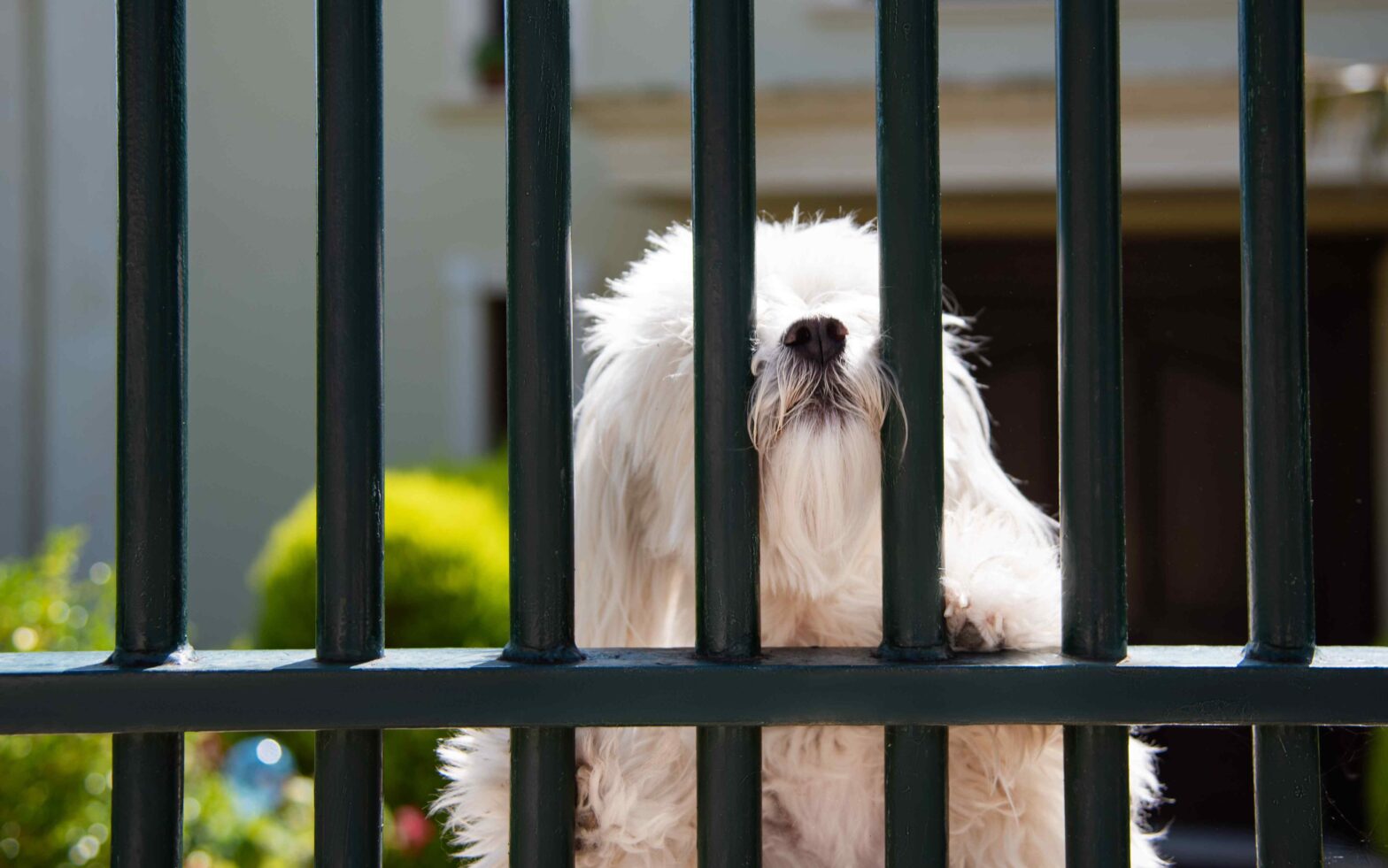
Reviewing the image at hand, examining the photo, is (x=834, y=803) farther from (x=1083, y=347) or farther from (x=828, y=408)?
(x=1083, y=347)

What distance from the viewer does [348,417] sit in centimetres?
81

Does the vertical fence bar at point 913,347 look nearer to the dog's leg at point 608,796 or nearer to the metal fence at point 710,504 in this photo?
the metal fence at point 710,504

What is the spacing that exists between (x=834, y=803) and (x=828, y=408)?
0.45 metres

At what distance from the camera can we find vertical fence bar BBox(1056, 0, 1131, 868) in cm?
79

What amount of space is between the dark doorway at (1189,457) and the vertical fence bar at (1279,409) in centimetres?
17

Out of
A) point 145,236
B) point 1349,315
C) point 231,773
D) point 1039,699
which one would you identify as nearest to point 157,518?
point 145,236

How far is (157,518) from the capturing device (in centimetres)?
80

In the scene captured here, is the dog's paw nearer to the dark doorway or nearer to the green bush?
the dark doorway

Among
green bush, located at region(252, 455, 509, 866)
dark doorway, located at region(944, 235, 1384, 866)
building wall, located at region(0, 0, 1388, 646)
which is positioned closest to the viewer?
dark doorway, located at region(944, 235, 1384, 866)

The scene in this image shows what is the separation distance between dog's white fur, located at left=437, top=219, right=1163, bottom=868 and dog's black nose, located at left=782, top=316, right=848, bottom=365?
0.01m

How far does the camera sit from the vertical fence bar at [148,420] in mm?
797

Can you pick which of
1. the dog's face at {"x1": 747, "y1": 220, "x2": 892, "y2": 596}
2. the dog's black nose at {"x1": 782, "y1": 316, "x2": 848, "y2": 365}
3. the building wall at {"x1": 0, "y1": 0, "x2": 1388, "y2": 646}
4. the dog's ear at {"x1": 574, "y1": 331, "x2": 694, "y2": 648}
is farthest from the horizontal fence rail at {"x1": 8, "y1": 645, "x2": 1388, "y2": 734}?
the building wall at {"x1": 0, "y1": 0, "x2": 1388, "y2": 646}

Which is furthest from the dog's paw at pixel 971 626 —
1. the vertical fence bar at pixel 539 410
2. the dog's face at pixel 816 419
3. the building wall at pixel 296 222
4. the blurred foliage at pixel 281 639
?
the building wall at pixel 296 222

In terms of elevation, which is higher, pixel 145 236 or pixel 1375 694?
pixel 145 236
